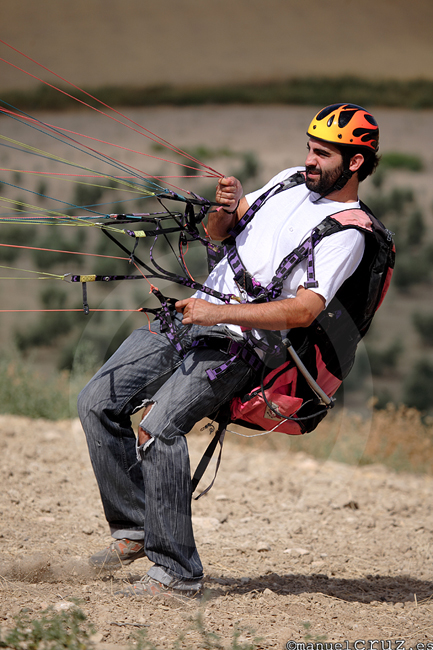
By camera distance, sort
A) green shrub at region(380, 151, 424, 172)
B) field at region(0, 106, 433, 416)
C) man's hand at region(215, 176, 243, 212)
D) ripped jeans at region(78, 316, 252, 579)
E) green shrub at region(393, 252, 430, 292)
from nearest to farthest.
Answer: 1. ripped jeans at region(78, 316, 252, 579)
2. man's hand at region(215, 176, 243, 212)
3. field at region(0, 106, 433, 416)
4. green shrub at region(393, 252, 430, 292)
5. green shrub at region(380, 151, 424, 172)

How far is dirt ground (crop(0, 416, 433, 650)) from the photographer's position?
279 cm

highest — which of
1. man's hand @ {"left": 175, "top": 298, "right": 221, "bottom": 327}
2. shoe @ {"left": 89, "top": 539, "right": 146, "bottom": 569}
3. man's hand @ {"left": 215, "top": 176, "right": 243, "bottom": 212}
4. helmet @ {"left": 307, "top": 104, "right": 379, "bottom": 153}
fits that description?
helmet @ {"left": 307, "top": 104, "right": 379, "bottom": 153}

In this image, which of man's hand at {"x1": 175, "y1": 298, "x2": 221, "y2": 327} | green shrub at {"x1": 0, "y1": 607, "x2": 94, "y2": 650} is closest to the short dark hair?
man's hand at {"x1": 175, "y1": 298, "x2": 221, "y2": 327}

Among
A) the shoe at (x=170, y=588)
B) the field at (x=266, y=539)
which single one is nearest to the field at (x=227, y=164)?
the field at (x=266, y=539)

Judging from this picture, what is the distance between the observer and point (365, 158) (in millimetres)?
2906

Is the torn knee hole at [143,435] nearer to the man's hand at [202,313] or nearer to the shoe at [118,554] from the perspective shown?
the man's hand at [202,313]

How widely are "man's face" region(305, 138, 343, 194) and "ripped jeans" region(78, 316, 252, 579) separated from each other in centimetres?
80

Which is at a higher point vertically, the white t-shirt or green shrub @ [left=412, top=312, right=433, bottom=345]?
the white t-shirt

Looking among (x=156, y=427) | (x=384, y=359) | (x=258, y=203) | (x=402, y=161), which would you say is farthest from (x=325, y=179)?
(x=402, y=161)

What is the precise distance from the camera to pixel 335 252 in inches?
103

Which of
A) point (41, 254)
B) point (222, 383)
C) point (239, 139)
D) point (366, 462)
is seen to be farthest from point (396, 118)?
point (222, 383)

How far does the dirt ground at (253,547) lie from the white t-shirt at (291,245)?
1.38 meters

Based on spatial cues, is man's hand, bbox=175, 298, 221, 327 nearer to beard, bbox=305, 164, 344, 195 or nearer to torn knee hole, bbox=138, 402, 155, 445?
torn knee hole, bbox=138, 402, 155, 445

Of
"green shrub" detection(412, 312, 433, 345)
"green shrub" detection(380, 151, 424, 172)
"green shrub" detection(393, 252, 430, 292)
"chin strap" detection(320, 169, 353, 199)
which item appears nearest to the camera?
"chin strap" detection(320, 169, 353, 199)
